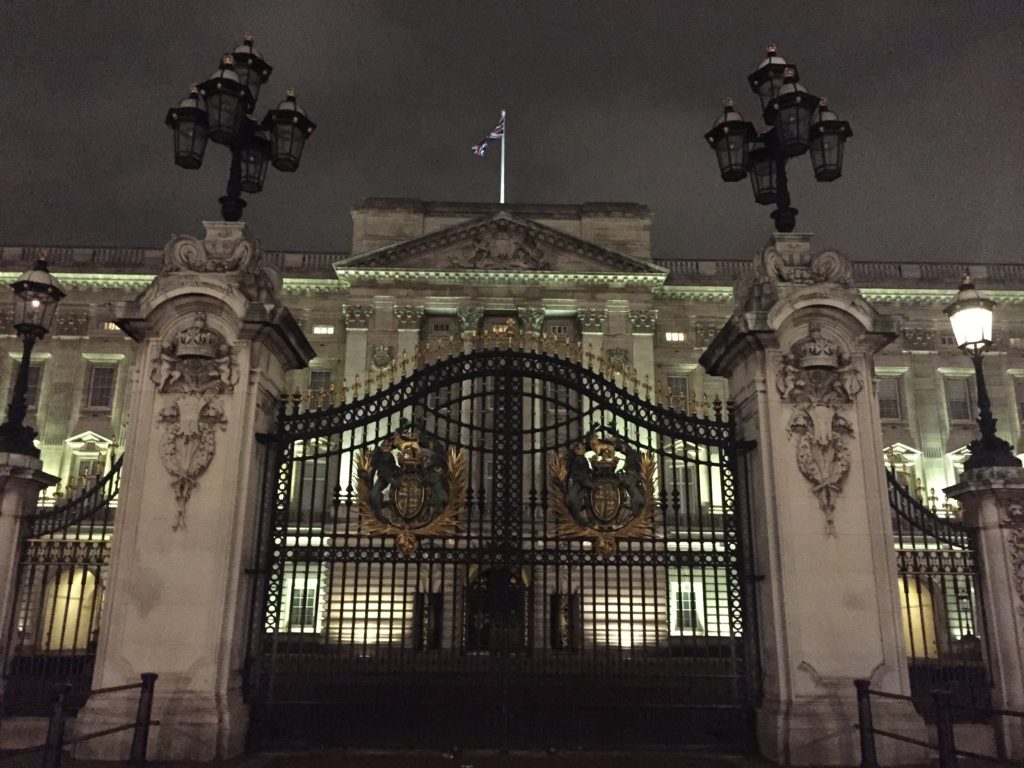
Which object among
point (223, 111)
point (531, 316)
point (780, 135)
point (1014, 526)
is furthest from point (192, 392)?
point (531, 316)

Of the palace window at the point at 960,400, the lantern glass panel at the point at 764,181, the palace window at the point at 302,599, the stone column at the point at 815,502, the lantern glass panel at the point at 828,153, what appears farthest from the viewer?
the palace window at the point at 960,400

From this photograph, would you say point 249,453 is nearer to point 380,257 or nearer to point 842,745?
point 842,745

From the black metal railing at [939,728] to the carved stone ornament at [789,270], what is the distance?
4853mm

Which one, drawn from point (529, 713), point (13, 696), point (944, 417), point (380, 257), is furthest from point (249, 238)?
point (944, 417)

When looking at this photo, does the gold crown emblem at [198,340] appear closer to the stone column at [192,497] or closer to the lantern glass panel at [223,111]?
the stone column at [192,497]

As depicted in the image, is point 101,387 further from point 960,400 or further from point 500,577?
point 960,400

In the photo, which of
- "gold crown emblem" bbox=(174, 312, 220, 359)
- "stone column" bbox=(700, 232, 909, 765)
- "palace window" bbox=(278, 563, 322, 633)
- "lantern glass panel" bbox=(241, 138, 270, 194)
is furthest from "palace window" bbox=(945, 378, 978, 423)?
"gold crown emblem" bbox=(174, 312, 220, 359)

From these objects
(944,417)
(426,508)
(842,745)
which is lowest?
(842,745)

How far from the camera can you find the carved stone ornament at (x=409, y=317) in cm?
4141

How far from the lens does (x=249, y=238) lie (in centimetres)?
1067

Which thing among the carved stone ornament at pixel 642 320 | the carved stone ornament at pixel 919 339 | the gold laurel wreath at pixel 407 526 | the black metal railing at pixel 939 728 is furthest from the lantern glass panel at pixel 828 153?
the carved stone ornament at pixel 919 339

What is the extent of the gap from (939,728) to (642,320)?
35.7 metres

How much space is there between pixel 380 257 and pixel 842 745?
35866 millimetres

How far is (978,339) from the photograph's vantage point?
426 inches
